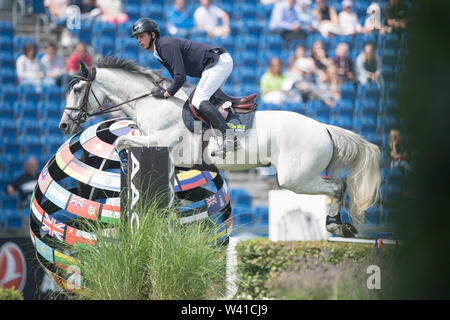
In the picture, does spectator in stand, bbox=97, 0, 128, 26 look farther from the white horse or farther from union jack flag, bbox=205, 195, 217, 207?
union jack flag, bbox=205, 195, 217, 207

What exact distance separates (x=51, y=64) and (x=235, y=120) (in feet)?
16.8

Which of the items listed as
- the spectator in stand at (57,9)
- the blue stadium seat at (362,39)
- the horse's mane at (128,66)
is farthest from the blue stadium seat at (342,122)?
the spectator in stand at (57,9)

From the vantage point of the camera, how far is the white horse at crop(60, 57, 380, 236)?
496cm

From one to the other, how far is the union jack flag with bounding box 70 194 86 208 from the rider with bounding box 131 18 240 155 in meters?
1.10

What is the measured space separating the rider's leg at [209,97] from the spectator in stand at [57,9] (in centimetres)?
562

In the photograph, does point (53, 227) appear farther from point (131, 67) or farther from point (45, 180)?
point (131, 67)

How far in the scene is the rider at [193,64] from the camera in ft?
15.6

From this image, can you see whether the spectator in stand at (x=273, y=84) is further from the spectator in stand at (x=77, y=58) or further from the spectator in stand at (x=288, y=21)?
the spectator in stand at (x=77, y=58)

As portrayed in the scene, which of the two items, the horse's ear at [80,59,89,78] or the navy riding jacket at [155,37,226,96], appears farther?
the horse's ear at [80,59,89,78]

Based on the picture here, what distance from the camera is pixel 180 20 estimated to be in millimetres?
9742

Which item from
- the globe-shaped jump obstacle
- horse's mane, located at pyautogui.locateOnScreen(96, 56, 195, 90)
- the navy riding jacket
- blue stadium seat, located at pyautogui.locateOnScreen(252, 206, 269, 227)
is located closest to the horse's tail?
the globe-shaped jump obstacle

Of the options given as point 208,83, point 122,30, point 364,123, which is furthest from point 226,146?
point 122,30

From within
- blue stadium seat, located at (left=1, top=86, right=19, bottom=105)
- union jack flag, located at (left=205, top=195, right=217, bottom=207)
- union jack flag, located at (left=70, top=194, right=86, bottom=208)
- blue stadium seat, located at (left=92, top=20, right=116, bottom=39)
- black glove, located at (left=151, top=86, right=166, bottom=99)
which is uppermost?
blue stadium seat, located at (left=92, top=20, right=116, bottom=39)
